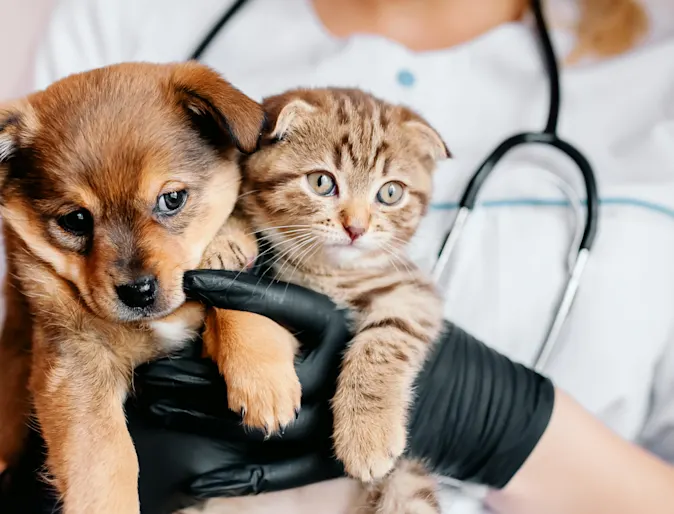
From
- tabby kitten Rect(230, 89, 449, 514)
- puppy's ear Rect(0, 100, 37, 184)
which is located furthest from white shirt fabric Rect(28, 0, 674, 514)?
puppy's ear Rect(0, 100, 37, 184)

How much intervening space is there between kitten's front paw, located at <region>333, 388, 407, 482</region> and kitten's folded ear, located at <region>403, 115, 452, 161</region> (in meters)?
0.59

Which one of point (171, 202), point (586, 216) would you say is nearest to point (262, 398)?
point (171, 202)

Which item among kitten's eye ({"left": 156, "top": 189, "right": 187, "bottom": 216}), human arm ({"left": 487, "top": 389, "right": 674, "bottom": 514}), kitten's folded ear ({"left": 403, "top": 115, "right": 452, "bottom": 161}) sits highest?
kitten's folded ear ({"left": 403, "top": 115, "right": 452, "bottom": 161})

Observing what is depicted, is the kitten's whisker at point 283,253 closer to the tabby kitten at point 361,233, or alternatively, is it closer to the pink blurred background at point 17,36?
the tabby kitten at point 361,233

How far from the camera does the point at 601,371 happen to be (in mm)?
1510

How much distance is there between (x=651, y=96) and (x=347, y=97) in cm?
98

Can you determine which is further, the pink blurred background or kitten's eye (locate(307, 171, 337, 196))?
the pink blurred background

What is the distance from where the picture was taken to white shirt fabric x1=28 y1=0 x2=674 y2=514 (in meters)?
1.52

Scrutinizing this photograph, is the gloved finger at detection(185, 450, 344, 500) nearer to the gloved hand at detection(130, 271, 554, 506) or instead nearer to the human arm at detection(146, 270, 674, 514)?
the gloved hand at detection(130, 271, 554, 506)

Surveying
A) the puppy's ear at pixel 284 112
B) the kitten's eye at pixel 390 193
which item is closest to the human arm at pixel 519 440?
the kitten's eye at pixel 390 193

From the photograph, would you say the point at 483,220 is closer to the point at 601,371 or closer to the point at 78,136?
the point at 601,371

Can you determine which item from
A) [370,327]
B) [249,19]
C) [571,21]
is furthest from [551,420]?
[249,19]

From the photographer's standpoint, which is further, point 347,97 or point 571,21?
point 571,21

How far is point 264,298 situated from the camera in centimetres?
123
